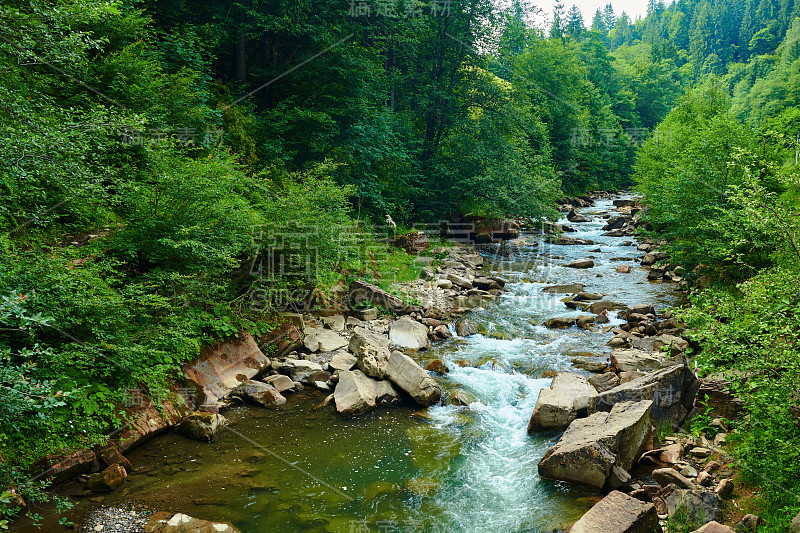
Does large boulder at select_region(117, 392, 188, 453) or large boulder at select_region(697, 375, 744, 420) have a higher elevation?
large boulder at select_region(697, 375, 744, 420)

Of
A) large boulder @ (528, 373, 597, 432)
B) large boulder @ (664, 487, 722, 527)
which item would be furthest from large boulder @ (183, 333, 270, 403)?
large boulder @ (664, 487, 722, 527)

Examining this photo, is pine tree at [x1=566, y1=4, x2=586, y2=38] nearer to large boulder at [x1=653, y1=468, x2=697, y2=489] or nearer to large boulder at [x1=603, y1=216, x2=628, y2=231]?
large boulder at [x1=603, y1=216, x2=628, y2=231]

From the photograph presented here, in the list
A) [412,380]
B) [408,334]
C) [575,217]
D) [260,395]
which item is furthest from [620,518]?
[575,217]

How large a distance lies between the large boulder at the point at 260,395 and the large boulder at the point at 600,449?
4.92 metres

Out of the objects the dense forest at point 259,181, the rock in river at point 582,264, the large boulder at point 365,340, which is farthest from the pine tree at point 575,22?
the large boulder at point 365,340

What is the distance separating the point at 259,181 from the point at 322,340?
186 inches

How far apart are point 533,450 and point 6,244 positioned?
8.46 meters

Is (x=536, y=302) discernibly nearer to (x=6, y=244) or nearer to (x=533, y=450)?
(x=533, y=450)

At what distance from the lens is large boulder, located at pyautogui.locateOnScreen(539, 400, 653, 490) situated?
628cm

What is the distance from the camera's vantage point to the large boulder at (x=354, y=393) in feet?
27.7

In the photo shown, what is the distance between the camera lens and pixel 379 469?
6820mm

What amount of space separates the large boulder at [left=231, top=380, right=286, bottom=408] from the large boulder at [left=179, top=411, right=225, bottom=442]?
1.08 meters

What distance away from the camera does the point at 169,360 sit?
7621 mm

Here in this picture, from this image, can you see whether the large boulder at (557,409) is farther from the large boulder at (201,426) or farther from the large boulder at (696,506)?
the large boulder at (201,426)
